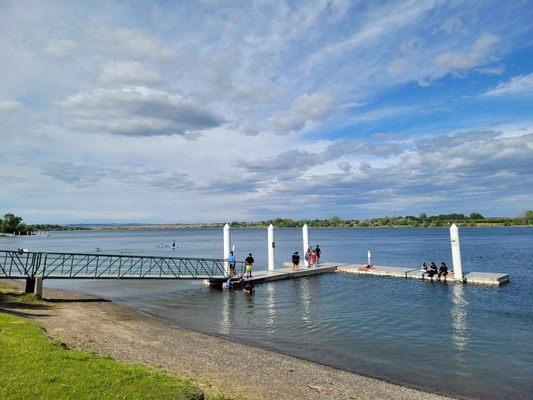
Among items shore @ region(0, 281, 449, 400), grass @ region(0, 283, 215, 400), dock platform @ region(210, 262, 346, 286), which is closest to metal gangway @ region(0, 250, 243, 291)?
dock platform @ region(210, 262, 346, 286)

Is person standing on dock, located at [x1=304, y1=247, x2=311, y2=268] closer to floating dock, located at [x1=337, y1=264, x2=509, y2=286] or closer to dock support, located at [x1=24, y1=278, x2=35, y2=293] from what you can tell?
floating dock, located at [x1=337, y1=264, x2=509, y2=286]

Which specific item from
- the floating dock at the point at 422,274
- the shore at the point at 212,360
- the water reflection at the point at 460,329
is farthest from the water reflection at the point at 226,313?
the floating dock at the point at 422,274

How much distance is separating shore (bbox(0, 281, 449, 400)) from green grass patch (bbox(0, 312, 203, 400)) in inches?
48.9

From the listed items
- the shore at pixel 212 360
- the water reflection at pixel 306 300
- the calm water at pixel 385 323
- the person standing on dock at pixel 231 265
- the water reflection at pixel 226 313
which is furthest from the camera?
the person standing on dock at pixel 231 265

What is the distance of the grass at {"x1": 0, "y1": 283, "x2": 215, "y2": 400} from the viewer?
20.6 feet

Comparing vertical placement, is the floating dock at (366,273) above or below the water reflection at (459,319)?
above

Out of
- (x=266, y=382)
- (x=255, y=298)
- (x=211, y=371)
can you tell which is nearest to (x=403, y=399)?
(x=266, y=382)

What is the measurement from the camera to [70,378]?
6965mm

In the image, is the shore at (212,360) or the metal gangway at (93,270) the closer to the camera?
the shore at (212,360)

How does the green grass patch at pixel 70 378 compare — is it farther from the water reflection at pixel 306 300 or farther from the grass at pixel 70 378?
the water reflection at pixel 306 300

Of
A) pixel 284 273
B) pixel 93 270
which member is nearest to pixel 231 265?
pixel 284 273

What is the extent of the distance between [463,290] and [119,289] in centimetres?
2297

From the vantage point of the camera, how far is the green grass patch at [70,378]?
20.6 feet

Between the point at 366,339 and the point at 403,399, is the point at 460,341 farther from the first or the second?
the point at 403,399
